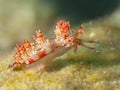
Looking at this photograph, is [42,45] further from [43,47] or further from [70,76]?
[70,76]

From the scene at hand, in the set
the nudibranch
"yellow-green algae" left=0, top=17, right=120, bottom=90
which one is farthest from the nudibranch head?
"yellow-green algae" left=0, top=17, right=120, bottom=90

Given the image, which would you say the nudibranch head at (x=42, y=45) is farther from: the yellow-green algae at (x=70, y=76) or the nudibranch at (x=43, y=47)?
the yellow-green algae at (x=70, y=76)

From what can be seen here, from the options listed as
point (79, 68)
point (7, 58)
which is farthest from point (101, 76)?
point (7, 58)

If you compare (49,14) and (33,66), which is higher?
(49,14)

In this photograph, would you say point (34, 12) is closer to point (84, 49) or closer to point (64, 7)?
point (64, 7)

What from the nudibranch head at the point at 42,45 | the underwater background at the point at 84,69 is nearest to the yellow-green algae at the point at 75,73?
the underwater background at the point at 84,69

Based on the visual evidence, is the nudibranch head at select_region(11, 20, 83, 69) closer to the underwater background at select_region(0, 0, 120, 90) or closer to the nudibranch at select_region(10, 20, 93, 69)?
the nudibranch at select_region(10, 20, 93, 69)

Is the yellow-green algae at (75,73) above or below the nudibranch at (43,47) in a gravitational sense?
below
